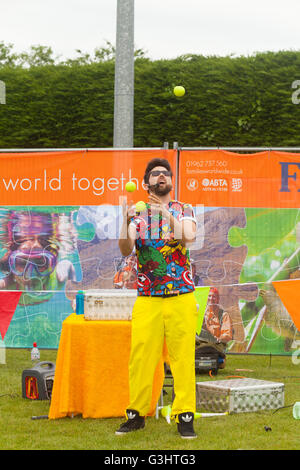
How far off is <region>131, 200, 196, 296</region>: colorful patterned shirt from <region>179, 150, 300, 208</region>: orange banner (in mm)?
2971

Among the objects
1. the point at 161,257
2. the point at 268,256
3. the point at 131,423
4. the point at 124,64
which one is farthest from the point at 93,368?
the point at 124,64

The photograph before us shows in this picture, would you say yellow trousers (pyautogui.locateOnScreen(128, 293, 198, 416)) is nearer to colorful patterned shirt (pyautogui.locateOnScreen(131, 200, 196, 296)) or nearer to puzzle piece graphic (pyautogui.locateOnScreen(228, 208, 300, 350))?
colorful patterned shirt (pyautogui.locateOnScreen(131, 200, 196, 296))

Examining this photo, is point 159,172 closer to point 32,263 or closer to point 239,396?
point 239,396

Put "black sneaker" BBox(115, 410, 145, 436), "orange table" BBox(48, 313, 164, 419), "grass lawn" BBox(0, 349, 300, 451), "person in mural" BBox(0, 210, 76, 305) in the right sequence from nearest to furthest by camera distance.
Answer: "grass lawn" BBox(0, 349, 300, 451) < "black sneaker" BBox(115, 410, 145, 436) < "orange table" BBox(48, 313, 164, 419) < "person in mural" BBox(0, 210, 76, 305)

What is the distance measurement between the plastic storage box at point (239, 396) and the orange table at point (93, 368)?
48 cm

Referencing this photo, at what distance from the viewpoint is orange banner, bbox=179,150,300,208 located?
7.86 metres

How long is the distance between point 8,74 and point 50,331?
5742 mm

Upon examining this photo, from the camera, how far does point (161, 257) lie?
16.1 ft

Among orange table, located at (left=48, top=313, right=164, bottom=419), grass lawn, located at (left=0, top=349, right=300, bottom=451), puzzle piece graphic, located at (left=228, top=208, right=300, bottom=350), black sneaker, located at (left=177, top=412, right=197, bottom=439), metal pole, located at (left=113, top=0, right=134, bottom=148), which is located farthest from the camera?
metal pole, located at (left=113, top=0, right=134, bottom=148)

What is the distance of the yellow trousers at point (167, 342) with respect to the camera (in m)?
4.84

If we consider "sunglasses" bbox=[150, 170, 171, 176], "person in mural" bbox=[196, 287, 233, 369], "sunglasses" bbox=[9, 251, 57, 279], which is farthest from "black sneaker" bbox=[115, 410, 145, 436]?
"sunglasses" bbox=[9, 251, 57, 279]

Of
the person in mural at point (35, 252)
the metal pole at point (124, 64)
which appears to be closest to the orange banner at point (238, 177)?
the metal pole at point (124, 64)

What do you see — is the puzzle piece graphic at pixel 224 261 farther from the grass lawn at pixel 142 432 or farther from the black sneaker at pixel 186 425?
the black sneaker at pixel 186 425

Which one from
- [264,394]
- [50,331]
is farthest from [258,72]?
[264,394]
